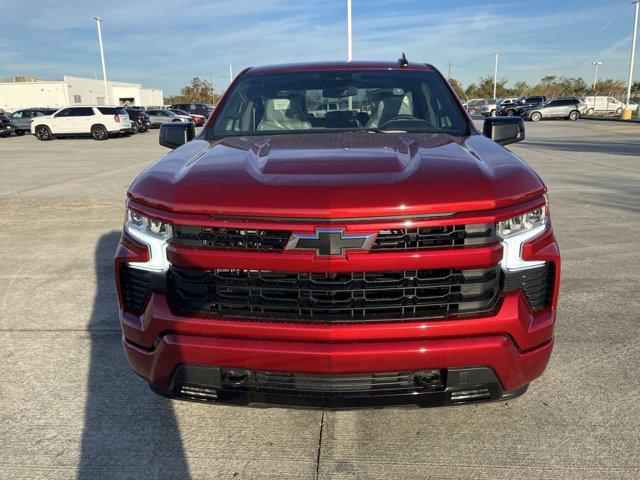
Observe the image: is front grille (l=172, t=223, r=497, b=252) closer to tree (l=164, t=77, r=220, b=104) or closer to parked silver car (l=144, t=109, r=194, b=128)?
parked silver car (l=144, t=109, r=194, b=128)

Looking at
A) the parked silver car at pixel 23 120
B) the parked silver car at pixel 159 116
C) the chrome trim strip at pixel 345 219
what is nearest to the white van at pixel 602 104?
the parked silver car at pixel 159 116

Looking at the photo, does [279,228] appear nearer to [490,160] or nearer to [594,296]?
[490,160]

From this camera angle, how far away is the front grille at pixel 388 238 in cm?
201

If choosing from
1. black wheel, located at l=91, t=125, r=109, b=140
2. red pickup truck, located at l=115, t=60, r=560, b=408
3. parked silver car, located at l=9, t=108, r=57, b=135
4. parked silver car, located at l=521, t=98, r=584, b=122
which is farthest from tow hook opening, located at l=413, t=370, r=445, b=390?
parked silver car, located at l=521, t=98, r=584, b=122

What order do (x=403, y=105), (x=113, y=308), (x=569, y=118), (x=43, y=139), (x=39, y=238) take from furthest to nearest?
(x=569, y=118), (x=43, y=139), (x=39, y=238), (x=113, y=308), (x=403, y=105)

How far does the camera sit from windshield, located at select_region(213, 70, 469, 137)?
135 inches

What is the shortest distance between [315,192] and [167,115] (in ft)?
122

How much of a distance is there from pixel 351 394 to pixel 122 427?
4.41ft

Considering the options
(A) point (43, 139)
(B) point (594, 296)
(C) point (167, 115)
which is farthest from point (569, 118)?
(B) point (594, 296)

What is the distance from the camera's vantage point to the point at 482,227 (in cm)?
206

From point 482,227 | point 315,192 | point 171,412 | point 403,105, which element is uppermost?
point 403,105

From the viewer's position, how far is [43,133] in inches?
1072

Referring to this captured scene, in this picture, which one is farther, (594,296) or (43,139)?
(43,139)

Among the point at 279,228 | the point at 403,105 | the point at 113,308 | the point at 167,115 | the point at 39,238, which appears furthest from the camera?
the point at 167,115
